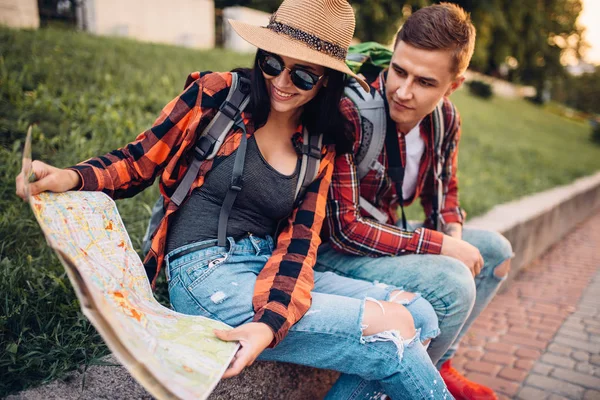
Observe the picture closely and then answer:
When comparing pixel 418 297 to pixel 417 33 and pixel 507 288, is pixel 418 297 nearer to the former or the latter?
pixel 417 33

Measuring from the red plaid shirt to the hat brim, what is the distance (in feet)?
1.66

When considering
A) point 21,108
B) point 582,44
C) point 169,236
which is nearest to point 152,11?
point 21,108

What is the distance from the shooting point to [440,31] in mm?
2354

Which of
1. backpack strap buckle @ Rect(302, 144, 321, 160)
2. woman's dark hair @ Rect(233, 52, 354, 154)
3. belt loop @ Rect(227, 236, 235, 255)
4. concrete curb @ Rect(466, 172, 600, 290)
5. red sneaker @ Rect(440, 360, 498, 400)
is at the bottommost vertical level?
concrete curb @ Rect(466, 172, 600, 290)

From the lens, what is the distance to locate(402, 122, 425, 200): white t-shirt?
2.66 metres

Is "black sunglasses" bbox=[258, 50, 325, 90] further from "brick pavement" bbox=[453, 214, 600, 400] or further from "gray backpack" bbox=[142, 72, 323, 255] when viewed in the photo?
"brick pavement" bbox=[453, 214, 600, 400]

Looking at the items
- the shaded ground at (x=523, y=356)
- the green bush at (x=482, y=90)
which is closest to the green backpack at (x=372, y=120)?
the shaded ground at (x=523, y=356)

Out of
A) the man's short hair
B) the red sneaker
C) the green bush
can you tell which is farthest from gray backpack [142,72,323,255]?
the green bush

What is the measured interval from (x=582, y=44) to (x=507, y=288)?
44314mm

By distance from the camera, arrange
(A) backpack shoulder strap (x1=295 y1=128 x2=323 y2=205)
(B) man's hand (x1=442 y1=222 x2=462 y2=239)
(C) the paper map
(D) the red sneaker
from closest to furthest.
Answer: (C) the paper map, (A) backpack shoulder strap (x1=295 y1=128 x2=323 y2=205), (D) the red sneaker, (B) man's hand (x1=442 y1=222 x2=462 y2=239)

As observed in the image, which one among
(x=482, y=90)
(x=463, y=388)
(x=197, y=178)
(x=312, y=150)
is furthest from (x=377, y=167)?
(x=482, y=90)

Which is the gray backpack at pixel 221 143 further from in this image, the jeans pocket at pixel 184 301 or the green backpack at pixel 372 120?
the green backpack at pixel 372 120

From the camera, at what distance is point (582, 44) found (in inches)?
1607

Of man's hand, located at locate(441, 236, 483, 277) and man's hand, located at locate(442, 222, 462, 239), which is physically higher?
man's hand, located at locate(441, 236, 483, 277)
